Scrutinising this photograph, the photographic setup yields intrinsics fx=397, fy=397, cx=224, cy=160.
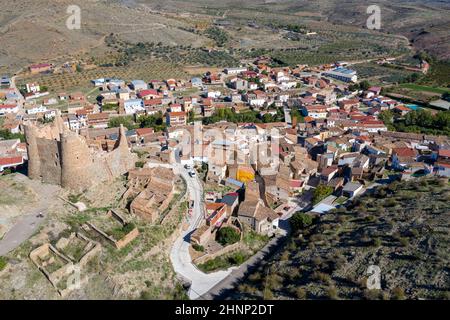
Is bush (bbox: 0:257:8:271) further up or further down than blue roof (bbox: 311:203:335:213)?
further up

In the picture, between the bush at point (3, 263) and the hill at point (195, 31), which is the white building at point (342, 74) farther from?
the bush at point (3, 263)

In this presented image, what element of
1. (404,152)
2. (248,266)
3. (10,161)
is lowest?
(248,266)

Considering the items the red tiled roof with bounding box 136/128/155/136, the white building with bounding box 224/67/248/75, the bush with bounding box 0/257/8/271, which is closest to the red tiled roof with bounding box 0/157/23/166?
the red tiled roof with bounding box 136/128/155/136

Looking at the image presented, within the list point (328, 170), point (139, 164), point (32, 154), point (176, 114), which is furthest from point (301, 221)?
point (176, 114)

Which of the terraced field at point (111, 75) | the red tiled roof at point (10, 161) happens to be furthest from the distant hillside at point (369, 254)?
the terraced field at point (111, 75)

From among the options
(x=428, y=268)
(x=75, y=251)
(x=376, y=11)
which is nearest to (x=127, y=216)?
(x=75, y=251)

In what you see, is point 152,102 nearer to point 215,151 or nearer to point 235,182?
point 215,151

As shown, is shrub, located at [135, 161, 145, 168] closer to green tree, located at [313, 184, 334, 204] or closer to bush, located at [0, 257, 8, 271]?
bush, located at [0, 257, 8, 271]
